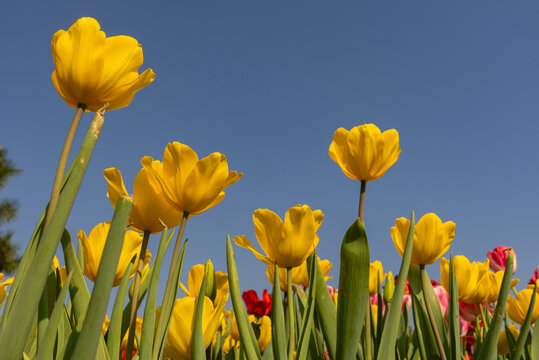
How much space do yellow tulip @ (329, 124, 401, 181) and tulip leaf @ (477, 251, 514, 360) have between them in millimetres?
329

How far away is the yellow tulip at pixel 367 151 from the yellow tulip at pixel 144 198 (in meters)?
0.41

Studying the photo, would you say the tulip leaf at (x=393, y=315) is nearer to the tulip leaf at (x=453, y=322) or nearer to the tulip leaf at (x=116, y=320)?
the tulip leaf at (x=453, y=322)

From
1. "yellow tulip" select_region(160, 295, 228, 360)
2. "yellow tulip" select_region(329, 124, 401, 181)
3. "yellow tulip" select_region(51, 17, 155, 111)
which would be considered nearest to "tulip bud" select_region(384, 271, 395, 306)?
"yellow tulip" select_region(329, 124, 401, 181)

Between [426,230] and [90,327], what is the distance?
0.91 m

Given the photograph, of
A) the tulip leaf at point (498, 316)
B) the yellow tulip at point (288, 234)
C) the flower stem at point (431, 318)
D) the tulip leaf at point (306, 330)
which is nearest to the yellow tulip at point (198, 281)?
the yellow tulip at point (288, 234)

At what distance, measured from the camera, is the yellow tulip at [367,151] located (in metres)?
0.91

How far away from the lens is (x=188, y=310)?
0.77 m

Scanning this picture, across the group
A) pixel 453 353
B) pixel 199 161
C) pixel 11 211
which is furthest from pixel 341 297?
pixel 11 211

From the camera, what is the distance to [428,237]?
42.7 inches

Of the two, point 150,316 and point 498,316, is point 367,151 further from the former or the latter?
point 150,316

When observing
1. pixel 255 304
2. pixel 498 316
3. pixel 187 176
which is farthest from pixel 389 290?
pixel 255 304

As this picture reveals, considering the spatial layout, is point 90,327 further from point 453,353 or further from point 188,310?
point 453,353

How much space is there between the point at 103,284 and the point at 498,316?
0.85 metres

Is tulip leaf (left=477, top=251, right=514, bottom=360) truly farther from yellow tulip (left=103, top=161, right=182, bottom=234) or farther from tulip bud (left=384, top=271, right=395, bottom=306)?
yellow tulip (left=103, top=161, right=182, bottom=234)
